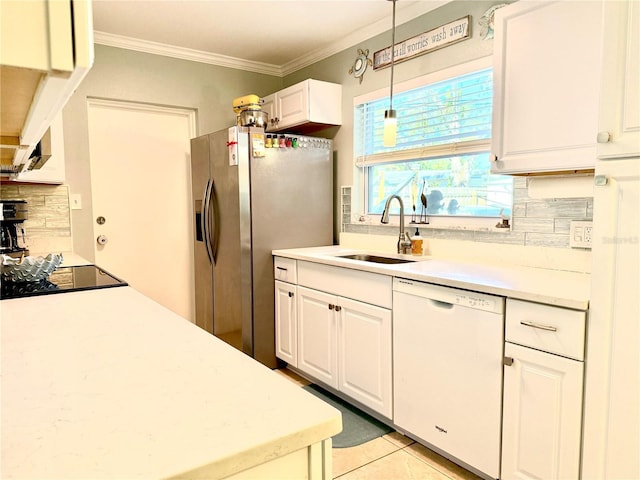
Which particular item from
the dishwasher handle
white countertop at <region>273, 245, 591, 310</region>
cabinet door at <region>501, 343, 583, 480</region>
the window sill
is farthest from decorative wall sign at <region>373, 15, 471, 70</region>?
cabinet door at <region>501, 343, 583, 480</region>

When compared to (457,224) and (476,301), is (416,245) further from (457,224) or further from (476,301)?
(476,301)

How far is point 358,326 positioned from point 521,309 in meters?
0.98

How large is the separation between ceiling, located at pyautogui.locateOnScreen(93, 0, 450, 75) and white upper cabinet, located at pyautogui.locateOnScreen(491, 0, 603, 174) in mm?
986

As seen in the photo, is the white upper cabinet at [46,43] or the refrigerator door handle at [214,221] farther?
the refrigerator door handle at [214,221]

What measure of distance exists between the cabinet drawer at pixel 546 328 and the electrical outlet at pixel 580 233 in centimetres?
64

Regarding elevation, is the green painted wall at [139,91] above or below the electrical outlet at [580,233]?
above

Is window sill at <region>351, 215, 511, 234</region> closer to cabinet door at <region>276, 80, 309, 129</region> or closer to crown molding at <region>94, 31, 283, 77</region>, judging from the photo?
cabinet door at <region>276, 80, 309, 129</region>

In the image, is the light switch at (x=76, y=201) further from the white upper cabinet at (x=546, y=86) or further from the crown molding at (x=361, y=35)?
the white upper cabinet at (x=546, y=86)

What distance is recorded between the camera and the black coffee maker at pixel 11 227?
2559 mm

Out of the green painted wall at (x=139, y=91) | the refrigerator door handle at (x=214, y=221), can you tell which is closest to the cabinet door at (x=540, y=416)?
the refrigerator door handle at (x=214, y=221)

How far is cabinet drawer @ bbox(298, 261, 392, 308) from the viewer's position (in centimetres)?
225

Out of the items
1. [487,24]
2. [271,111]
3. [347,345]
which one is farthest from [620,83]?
[271,111]

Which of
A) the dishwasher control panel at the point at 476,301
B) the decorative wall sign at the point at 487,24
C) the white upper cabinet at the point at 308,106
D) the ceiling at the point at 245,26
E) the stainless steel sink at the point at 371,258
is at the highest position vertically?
the ceiling at the point at 245,26

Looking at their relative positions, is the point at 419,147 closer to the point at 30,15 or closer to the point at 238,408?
the point at 238,408
